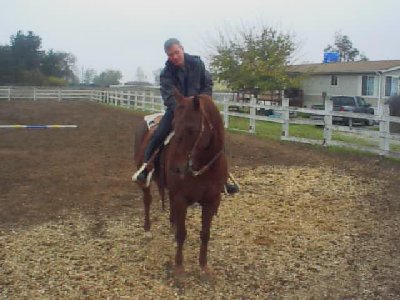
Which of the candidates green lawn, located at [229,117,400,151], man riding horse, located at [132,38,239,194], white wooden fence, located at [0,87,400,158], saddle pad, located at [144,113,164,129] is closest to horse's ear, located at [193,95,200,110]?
man riding horse, located at [132,38,239,194]

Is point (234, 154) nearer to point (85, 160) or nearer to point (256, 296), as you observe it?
point (85, 160)

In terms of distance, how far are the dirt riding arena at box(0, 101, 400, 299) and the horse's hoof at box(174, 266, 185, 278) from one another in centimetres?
6

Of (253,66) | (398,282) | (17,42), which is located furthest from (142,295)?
(17,42)

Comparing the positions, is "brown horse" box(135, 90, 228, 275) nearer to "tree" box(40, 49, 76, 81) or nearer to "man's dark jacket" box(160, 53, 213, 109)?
"man's dark jacket" box(160, 53, 213, 109)

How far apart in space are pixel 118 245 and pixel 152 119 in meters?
1.64

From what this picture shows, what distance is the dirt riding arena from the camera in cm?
426

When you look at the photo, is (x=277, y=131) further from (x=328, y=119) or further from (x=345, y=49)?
(x=345, y=49)

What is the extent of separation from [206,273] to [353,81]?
31344 mm

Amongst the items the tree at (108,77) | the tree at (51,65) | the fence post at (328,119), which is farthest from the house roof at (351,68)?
the tree at (108,77)

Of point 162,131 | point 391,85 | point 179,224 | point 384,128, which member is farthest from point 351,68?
point 179,224

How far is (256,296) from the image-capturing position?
4.10m

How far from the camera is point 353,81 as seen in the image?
33312 mm

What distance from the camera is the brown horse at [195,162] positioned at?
12.7ft

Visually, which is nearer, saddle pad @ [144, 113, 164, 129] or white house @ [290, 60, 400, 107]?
saddle pad @ [144, 113, 164, 129]
